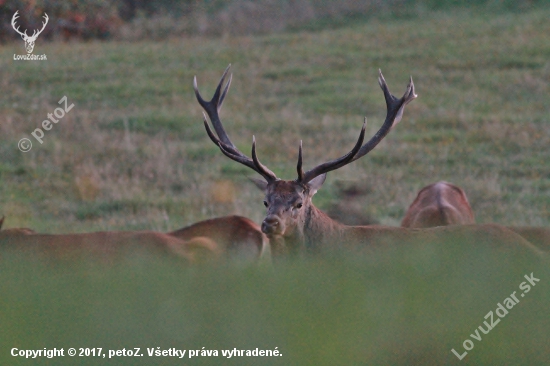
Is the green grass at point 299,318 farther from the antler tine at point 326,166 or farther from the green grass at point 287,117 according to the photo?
the green grass at point 287,117

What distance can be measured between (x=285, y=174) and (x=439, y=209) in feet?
17.2

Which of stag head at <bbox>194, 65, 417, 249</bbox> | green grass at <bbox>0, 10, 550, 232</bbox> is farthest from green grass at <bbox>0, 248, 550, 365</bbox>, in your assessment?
green grass at <bbox>0, 10, 550, 232</bbox>

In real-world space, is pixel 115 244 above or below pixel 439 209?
below

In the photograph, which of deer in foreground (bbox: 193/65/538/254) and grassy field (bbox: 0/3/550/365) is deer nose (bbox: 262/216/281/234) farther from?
grassy field (bbox: 0/3/550/365)

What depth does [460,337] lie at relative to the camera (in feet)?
10.6

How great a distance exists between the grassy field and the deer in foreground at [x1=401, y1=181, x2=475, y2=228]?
2136 millimetres

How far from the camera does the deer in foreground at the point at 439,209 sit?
8.76m

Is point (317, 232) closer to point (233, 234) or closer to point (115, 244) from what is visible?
point (233, 234)

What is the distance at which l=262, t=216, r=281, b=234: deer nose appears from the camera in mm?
7051

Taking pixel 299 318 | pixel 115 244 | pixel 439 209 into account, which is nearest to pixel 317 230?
pixel 115 244

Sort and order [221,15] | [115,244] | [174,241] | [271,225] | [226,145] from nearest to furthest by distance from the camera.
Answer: [271,225] → [115,244] → [174,241] → [226,145] → [221,15]

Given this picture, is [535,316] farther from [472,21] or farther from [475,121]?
[472,21]

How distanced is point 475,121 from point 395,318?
14793 mm

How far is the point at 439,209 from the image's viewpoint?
8.90 metres
